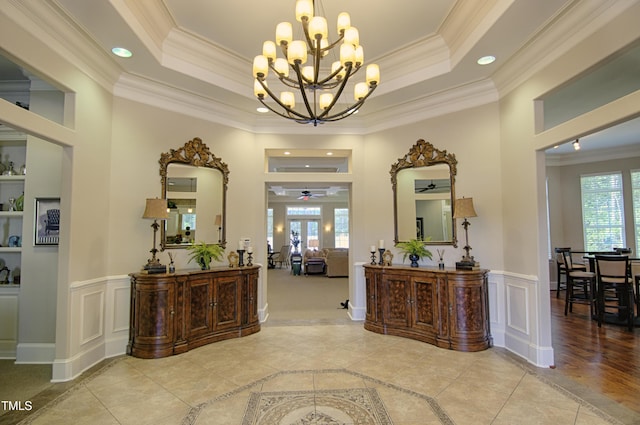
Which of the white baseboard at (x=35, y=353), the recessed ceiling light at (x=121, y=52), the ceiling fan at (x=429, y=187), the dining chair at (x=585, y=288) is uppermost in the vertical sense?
the recessed ceiling light at (x=121, y=52)

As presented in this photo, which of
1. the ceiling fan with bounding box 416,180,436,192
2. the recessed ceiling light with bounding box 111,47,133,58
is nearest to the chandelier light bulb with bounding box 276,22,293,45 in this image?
the recessed ceiling light with bounding box 111,47,133,58

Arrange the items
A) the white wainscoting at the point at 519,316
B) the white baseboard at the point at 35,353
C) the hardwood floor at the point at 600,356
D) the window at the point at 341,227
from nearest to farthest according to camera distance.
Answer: the hardwood floor at the point at 600,356, the white wainscoting at the point at 519,316, the white baseboard at the point at 35,353, the window at the point at 341,227

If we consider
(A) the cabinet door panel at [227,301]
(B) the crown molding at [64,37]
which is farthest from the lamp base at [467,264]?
(B) the crown molding at [64,37]

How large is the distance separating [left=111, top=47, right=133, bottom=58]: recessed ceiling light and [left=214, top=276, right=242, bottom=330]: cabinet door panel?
2773mm

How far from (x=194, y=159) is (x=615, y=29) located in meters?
4.61

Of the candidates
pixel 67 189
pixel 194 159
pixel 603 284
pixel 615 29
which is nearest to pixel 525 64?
pixel 615 29

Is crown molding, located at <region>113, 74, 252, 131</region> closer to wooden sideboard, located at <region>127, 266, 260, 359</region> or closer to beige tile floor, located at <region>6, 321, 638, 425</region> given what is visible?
wooden sideboard, located at <region>127, 266, 260, 359</region>

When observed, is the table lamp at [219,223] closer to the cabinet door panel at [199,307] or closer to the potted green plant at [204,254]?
the potted green plant at [204,254]

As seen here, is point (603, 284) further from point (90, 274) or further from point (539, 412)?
point (90, 274)

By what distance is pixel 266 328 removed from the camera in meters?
4.90

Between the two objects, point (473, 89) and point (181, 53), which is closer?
point (181, 53)

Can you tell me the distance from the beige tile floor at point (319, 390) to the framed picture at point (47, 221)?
1.59 metres

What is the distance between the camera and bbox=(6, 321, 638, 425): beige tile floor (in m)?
2.52

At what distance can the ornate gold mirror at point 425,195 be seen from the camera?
4598 millimetres
